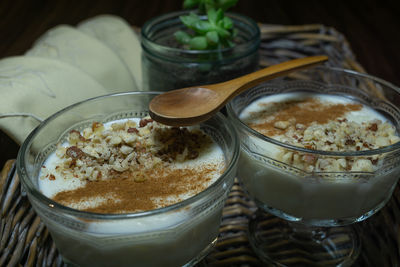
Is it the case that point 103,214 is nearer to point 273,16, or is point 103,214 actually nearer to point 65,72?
point 65,72

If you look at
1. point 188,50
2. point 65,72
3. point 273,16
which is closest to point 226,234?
point 188,50

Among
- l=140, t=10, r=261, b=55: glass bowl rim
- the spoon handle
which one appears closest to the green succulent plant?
l=140, t=10, r=261, b=55: glass bowl rim

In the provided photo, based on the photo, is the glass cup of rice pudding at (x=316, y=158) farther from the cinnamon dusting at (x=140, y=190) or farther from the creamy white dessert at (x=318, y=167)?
the cinnamon dusting at (x=140, y=190)

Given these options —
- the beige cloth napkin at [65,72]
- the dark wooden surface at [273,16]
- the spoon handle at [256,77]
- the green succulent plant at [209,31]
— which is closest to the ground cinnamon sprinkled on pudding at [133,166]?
the spoon handle at [256,77]

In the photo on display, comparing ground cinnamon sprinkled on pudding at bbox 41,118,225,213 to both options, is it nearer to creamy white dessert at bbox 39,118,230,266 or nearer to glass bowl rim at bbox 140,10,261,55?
creamy white dessert at bbox 39,118,230,266

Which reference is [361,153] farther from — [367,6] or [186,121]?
[367,6]
